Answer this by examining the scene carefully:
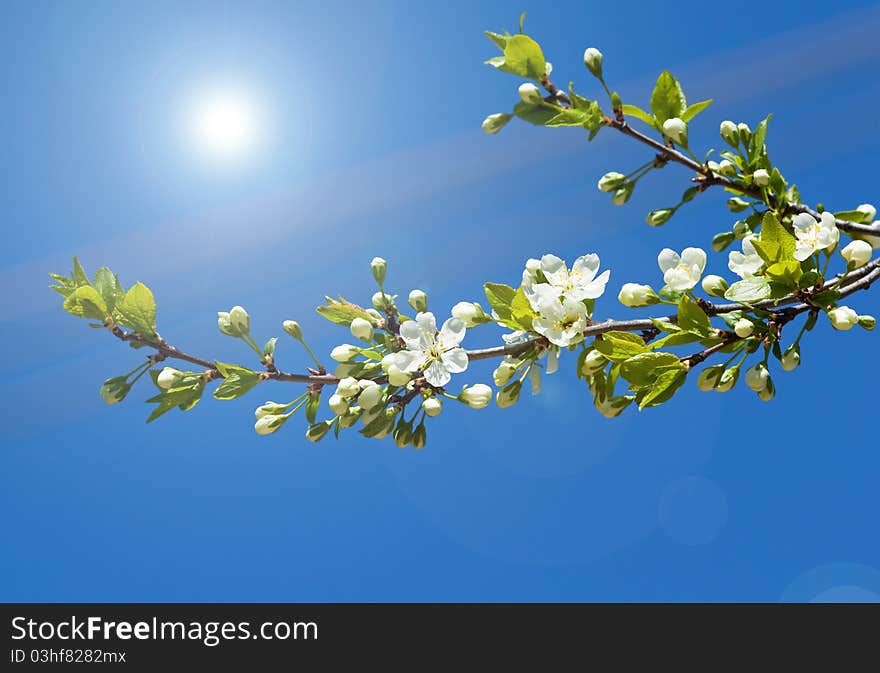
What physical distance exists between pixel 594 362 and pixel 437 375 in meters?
0.42

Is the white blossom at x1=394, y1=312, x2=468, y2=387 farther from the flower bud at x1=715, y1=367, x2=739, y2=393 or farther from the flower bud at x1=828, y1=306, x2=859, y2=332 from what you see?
the flower bud at x1=828, y1=306, x2=859, y2=332

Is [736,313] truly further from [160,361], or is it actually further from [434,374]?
[160,361]

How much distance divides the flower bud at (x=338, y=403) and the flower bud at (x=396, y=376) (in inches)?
6.1

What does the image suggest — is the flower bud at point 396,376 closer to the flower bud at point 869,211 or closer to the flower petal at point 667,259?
the flower petal at point 667,259

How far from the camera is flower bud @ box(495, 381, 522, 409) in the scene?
6.45 feet

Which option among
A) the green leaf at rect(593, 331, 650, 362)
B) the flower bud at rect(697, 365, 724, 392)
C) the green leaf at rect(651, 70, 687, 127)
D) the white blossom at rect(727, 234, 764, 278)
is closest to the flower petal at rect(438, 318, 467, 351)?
the green leaf at rect(593, 331, 650, 362)

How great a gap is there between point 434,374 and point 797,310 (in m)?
0.94

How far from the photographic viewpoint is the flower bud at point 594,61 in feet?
7.28

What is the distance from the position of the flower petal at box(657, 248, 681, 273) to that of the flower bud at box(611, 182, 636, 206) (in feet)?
1.35

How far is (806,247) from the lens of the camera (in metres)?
1.73

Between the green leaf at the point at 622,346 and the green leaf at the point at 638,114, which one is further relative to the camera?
the green leaf at the point at 638,114

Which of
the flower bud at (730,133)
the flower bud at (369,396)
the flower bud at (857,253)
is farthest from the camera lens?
the flower bud at (730,133)

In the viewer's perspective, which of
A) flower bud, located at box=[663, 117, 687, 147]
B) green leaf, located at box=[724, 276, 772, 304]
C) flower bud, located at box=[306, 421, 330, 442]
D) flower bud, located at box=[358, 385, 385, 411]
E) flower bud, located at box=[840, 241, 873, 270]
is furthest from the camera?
flower bud, located at box=[663, 117, 687, 147]

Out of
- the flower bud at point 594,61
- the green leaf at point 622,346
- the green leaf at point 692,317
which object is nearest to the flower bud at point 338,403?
the green leaf at point 622,346
